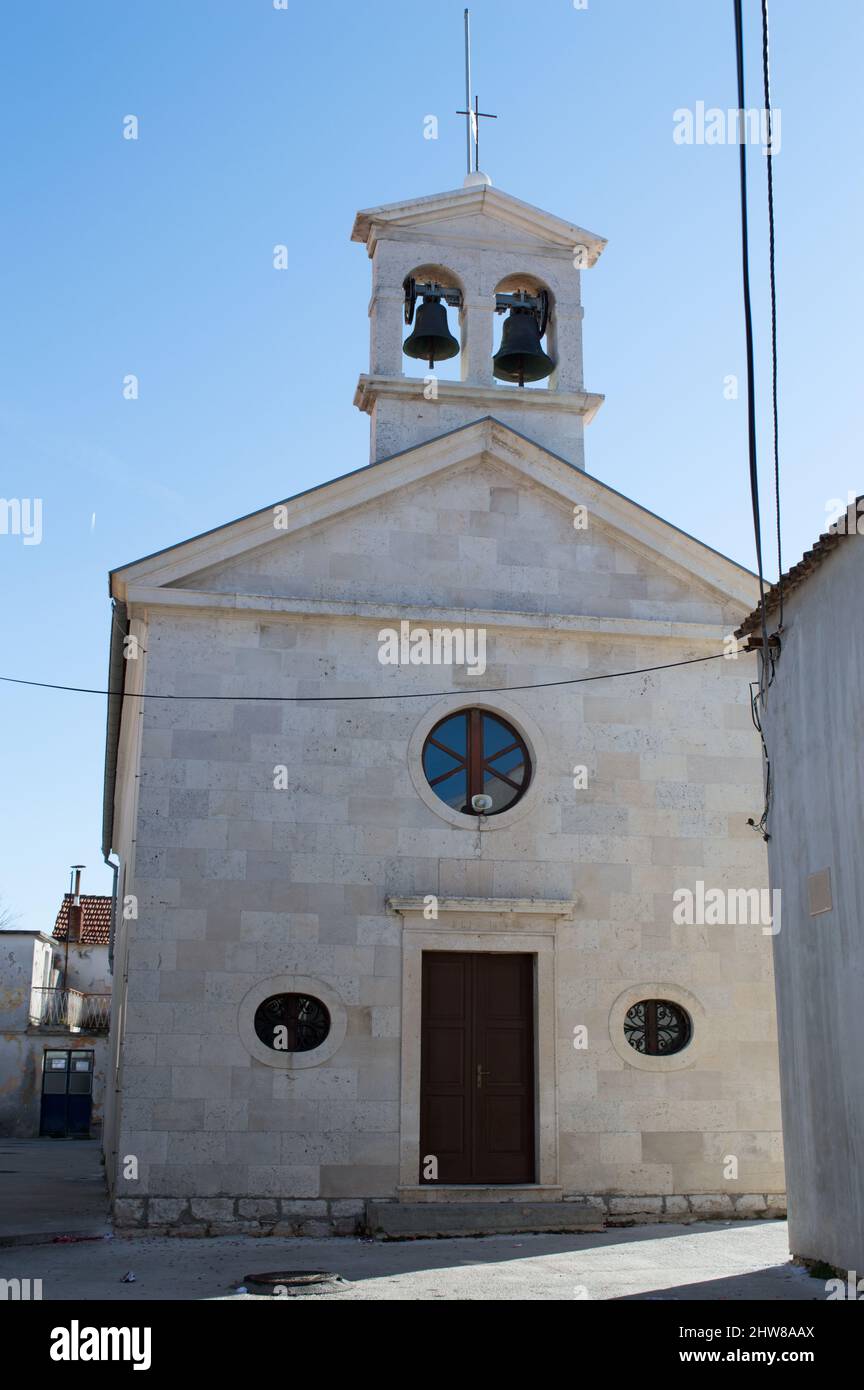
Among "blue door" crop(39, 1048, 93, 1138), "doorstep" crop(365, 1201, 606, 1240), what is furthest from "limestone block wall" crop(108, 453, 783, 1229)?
"blue door" crop(39, 1048, 93, 1138)

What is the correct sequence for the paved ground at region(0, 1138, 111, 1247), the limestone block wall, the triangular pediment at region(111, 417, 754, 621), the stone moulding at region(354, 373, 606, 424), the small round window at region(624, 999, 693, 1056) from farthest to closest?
the stone moulding at region(354, 373, 606, 424) < the triangular pediment at region(111, 417, 754, 621) < the small round window at region(624, 999, 693, 1056) < the limestone block wall < the paved ground at region(0, 1138, 111, 1247)

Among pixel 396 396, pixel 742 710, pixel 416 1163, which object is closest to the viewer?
pixel 416 1163

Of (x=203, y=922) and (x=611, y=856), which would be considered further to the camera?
(x=611, y=856)

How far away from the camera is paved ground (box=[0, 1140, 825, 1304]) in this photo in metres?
9.37

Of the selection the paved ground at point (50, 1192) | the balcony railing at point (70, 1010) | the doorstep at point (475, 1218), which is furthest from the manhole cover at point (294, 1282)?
the balcony railing at point (70, 1010)

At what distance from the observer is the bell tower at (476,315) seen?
15.8 m

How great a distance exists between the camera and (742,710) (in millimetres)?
14844

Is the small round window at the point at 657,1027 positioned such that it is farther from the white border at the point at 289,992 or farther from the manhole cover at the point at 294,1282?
the manhole cover at the point at 294,1282

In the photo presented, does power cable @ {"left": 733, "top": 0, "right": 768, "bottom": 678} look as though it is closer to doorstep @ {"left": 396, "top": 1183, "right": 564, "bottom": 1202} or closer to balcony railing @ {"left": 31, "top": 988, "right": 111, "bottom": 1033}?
doorstep @ {"left": 396, "top": 1183, "right": 564, "bottom": 1202}

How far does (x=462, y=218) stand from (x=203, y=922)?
8.82 m

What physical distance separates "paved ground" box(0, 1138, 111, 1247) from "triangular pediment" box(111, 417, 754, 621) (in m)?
6.20

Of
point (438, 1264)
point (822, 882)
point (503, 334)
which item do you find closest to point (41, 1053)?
point (503, 334)
